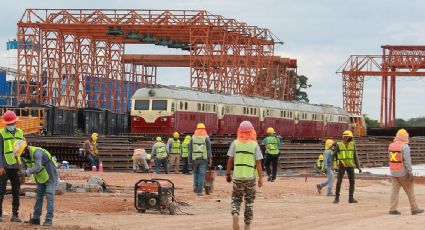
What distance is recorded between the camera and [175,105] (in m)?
51.0

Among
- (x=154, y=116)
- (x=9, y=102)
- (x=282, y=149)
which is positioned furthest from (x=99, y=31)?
(x=282, y=149)

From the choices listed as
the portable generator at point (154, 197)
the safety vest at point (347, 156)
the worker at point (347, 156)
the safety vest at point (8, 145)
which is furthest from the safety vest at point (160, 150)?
the safety vest at point (8, 145)

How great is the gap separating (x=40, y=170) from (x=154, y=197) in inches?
160

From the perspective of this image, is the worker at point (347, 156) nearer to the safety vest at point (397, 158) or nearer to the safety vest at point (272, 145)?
the safety vest at point (397, 158)

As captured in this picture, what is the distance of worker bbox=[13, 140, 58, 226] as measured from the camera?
53.2ft

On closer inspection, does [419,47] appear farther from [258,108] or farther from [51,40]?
[258,108]

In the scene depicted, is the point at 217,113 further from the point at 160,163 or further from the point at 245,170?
the point at 245,170

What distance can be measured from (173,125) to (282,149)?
10594 millimetres

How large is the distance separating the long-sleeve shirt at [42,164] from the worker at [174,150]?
18.9m

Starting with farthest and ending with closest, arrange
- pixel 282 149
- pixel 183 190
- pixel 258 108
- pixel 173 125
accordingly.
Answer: pixel 258 108 < pixel 173 125 < pixel 282 149 < pixel 183 190

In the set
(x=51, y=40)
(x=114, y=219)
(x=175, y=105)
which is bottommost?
(x=114, y=219)

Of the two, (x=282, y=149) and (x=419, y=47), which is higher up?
(x=419, y=47)

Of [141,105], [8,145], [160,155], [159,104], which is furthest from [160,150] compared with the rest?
[141,105]

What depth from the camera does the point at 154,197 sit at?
19938 mm
